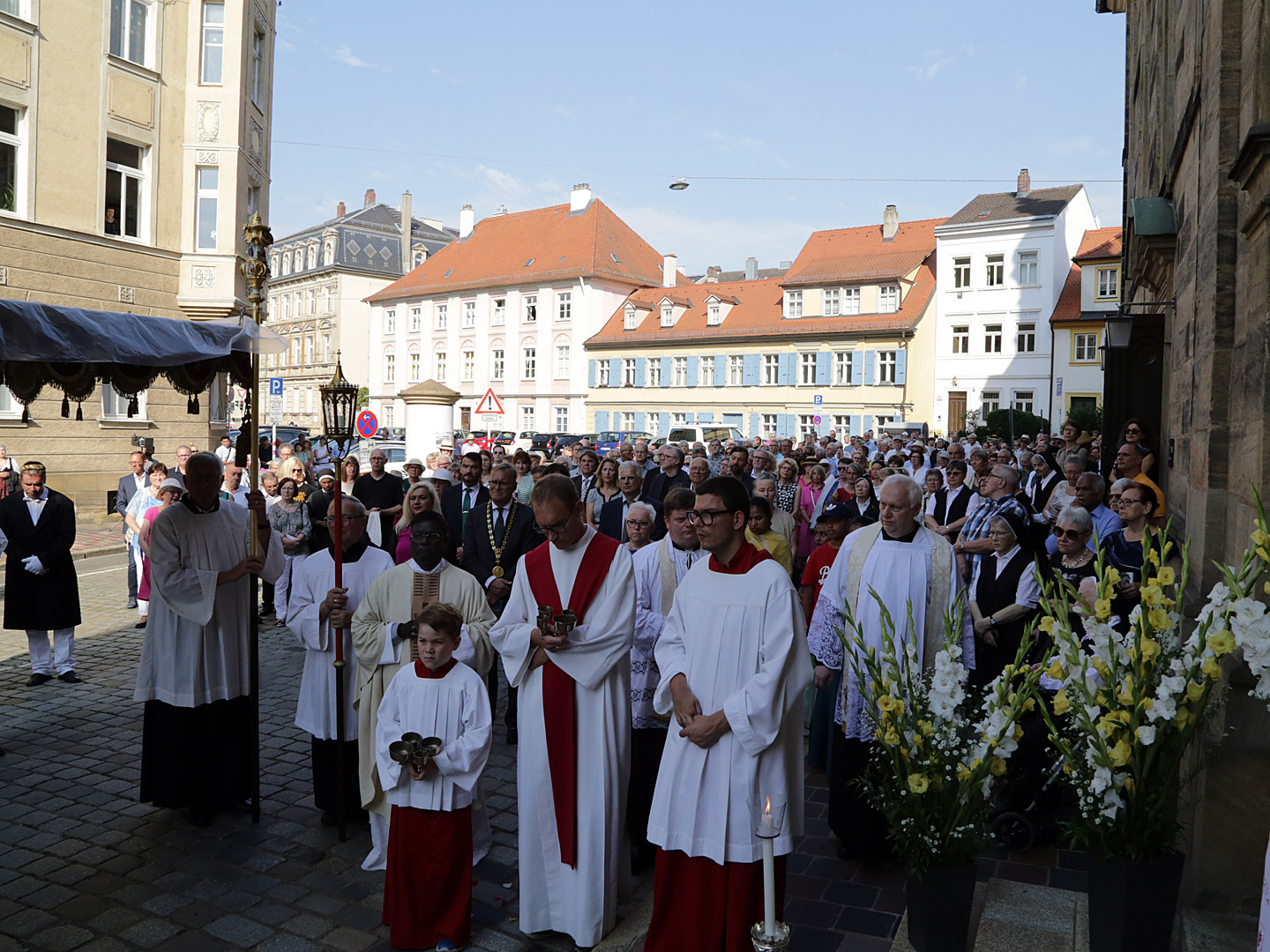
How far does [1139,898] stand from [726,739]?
62.0 inches

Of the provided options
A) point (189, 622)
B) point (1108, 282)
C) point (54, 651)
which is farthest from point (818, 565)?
point (1108, 282)

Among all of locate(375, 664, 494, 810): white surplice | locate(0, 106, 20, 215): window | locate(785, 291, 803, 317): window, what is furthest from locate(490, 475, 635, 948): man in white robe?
locate(785, 291, 803, 317): window

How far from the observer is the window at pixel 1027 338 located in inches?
1821

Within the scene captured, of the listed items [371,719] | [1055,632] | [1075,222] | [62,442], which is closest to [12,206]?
[62,442]

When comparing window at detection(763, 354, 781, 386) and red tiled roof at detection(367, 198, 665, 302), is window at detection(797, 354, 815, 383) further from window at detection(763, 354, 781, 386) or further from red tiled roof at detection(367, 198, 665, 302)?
red tiled roof at detection(367, 198, 665, 302)

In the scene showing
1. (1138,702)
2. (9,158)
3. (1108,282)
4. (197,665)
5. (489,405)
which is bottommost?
(197,665)

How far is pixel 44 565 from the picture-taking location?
9016 mm

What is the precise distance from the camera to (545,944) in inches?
187

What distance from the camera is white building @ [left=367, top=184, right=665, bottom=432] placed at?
58.7m

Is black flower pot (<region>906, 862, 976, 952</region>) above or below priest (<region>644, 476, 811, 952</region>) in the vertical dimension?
below

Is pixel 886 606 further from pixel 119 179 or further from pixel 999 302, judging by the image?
pixel 999 302

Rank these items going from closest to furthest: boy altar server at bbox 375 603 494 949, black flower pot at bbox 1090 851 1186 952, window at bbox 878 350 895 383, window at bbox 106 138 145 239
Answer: black flower pot at bbox 1090 851 1186 952, boy altar server at bbox 375 603 494 949, window at bbox 106 138 145 239, window at bbox 878 350 895 383

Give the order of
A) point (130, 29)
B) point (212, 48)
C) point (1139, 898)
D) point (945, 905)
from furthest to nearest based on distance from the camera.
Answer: point (212, 48)
point (130, 29)
point (945, 905)
point (1139, 898)

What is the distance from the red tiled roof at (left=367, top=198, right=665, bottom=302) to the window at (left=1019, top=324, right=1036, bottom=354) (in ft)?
74.1
